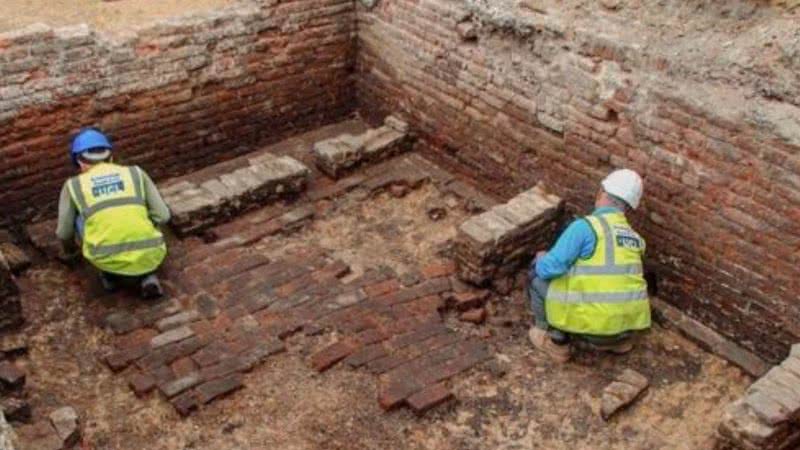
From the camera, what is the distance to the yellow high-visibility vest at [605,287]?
18.4 feet

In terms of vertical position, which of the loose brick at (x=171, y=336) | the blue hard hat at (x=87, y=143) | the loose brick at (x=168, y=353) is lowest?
the loose brick at (x=168, y=353)

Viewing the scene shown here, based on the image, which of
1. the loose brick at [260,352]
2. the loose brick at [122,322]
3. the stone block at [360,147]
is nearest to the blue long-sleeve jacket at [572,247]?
the loose brick at [260,352]

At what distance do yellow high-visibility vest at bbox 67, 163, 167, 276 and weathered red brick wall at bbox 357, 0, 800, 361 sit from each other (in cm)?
272

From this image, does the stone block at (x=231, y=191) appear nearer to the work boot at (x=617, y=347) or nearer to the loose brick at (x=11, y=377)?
the loose brick at (x=11, y=377)

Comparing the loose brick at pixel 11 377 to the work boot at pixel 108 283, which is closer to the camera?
the loose brick at pixel 11 377

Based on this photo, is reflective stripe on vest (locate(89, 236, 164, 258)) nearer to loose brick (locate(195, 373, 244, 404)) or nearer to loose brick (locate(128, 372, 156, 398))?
loose brick (locate(128, 372, 156, 398))

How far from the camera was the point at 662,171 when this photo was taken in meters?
5.97

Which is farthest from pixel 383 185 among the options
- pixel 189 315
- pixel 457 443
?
pixel 457 443

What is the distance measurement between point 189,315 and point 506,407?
216 centimetres

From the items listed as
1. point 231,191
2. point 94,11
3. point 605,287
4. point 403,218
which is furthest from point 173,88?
point 605,287

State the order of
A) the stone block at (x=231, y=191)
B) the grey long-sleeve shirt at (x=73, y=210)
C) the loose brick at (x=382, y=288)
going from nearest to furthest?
the grey long-sleeve shirt at (x=73, y=210) → the loose brick at (x=382, y=288) → the stone block at (x=231, y=191)

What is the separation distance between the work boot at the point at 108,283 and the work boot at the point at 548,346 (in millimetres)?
2829

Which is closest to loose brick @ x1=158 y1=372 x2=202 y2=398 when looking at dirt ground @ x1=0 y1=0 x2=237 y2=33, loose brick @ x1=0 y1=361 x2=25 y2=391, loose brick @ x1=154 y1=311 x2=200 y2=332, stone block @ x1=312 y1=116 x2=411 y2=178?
loose brick @ x1=154 y1=311 x2=200 y2=332

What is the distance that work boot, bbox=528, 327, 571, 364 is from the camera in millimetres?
5871
